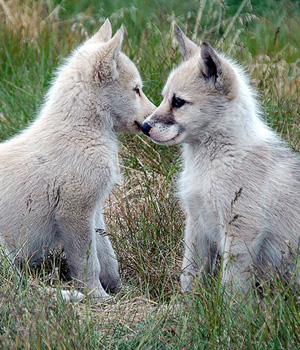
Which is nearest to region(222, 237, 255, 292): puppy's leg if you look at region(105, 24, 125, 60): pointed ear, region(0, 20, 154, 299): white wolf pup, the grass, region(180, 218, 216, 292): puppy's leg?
the grass

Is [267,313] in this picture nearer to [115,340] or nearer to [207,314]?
[207,314]

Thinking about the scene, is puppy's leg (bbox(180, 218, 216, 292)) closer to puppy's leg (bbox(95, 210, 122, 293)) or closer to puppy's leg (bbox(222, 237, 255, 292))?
puppy's leg (bbox(222, 237, 255, 292))

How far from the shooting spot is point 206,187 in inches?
179

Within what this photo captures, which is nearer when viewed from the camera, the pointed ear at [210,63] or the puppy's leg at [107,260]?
the pointed ear at [210,63]

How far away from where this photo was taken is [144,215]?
5.34 m

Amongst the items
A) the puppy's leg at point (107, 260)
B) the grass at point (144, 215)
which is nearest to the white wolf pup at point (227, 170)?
the grass at point (144, 215)

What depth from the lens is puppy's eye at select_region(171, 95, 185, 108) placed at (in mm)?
4770

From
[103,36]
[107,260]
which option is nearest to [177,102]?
[103,36]

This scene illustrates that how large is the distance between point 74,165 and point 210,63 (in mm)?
1207

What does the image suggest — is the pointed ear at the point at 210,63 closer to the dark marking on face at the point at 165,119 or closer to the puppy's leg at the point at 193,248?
the dark marking on face at the point at 165,119

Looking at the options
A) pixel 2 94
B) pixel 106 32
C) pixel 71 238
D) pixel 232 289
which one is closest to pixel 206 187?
pixel 232 289

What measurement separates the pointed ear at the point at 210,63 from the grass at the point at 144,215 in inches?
46.2

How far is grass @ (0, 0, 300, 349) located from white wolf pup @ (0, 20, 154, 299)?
0.27m

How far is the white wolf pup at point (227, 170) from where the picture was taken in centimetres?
441
